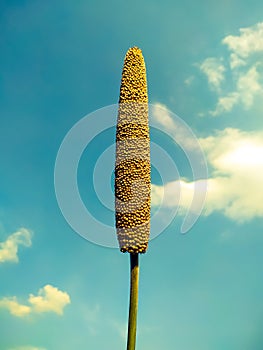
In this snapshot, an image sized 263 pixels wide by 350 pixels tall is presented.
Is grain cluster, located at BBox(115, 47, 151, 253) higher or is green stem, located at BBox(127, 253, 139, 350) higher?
grain cluster, located at BBox(115, 47, 151, 253)

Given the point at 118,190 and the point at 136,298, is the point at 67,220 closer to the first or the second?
the point at 118,190

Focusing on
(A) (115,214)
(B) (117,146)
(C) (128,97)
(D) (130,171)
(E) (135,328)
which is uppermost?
(C) (128,97)

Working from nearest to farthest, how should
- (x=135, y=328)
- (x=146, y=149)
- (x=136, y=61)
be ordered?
1. (x=135, y=328)
2. (x=146, y=149)
3. (x=136, y=61)

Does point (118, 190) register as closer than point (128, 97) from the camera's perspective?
Yes

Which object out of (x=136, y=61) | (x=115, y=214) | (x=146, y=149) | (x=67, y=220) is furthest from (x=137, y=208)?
(x=136, y=61)

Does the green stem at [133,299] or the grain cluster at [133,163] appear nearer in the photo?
the green stem at [133,299]
